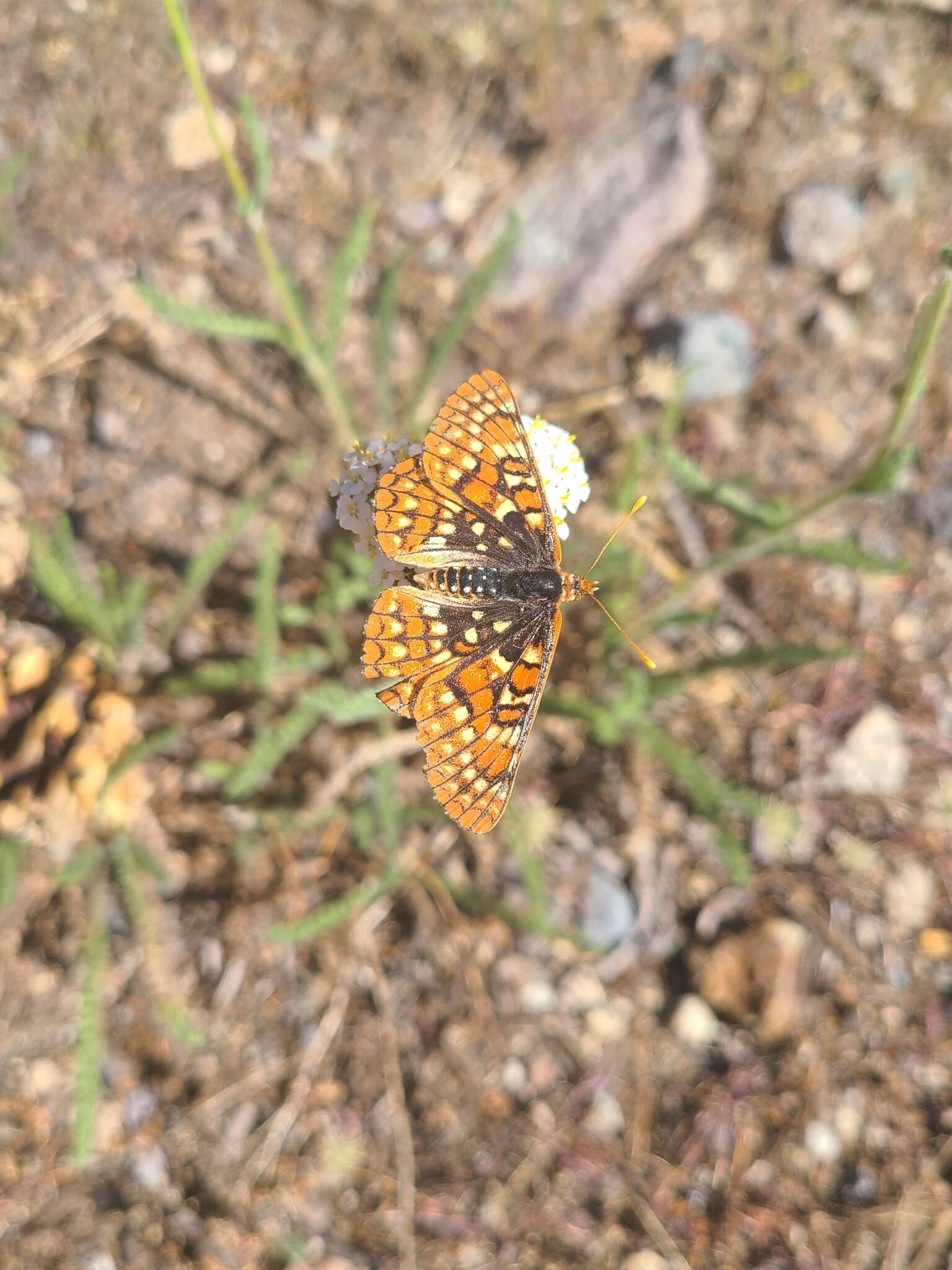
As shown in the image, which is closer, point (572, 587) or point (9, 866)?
point (572, 587)

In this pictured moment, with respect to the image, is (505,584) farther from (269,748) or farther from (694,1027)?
(694,1027)

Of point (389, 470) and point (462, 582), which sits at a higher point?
point (389, 470)

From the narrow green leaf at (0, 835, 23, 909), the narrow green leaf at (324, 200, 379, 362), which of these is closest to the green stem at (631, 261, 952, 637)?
the narrow green leaf at (324, 200, 379, 362)

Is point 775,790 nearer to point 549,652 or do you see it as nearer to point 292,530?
point 549,652

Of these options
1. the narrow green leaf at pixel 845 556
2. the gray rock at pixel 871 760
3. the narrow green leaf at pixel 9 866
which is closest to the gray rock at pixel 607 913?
the gray rock at pixel 871 760

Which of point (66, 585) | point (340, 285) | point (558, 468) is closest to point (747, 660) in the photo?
point (558, 468)

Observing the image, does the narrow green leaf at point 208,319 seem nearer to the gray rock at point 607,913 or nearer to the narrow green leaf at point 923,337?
the narrow green leaf at point 923,337

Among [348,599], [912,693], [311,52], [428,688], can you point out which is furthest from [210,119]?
[912,693]

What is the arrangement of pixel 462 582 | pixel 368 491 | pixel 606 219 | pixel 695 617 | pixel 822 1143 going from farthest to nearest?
pixel 606 219, pixel 822 1143, pixel 695 617, pixel 368 491, pixel 462 582
